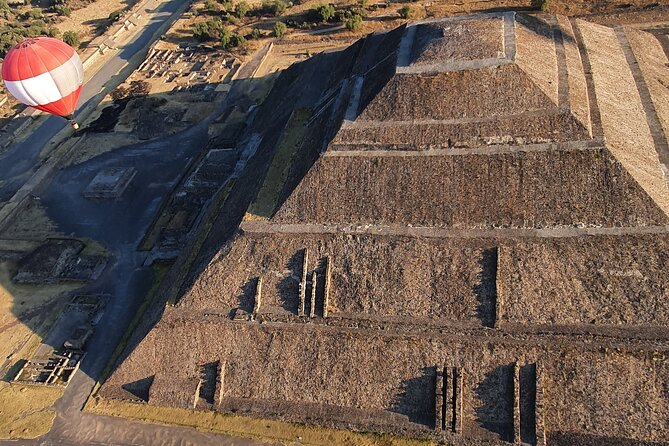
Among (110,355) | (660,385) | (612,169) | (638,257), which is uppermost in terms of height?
(612,169)

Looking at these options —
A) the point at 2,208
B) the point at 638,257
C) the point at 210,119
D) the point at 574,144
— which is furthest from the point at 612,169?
the point at 2,208

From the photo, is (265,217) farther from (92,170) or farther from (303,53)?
(303,53)

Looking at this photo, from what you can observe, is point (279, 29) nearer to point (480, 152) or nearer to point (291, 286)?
point (480, 152)

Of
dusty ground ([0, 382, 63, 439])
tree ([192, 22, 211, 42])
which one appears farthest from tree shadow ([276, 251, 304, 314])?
tree ([192, 22, 211, 42])

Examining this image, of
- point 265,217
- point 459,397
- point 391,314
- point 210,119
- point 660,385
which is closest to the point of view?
point 660,385

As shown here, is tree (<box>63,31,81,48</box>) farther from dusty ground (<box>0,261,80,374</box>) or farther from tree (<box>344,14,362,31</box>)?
dusty ground (<box>0,261,80,374</box>)

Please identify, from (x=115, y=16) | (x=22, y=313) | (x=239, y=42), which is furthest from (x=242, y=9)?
(x=22, y=313)

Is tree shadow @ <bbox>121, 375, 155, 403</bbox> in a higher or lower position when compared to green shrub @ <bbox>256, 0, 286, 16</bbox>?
lower
